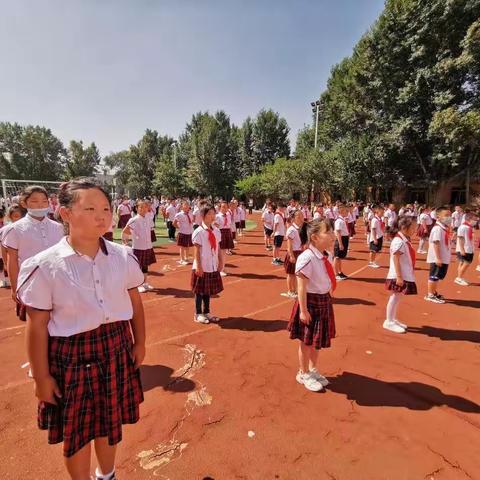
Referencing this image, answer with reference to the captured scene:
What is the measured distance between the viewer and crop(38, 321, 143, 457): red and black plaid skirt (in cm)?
198

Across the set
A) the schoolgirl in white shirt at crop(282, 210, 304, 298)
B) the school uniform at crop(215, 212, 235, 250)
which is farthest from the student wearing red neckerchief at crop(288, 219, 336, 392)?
the school uniform at crop(215, 212, 235, 250)

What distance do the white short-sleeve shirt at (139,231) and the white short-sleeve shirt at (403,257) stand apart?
17.5 ft

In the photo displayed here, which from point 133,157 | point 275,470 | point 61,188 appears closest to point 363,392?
point 275,470

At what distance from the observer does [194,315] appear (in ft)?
20.9

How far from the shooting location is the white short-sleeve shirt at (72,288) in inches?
74.2

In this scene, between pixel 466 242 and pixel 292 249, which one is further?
pixel 466 242

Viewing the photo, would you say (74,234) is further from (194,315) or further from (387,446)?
(194,315)

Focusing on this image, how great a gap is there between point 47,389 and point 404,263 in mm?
5275

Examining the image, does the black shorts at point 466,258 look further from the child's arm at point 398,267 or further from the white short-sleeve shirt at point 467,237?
the child's arm at point 398,267

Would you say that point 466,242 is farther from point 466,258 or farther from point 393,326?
point 393,326

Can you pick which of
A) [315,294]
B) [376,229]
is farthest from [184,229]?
[315,294]

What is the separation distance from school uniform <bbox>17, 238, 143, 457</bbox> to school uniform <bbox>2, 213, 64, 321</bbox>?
216 cm

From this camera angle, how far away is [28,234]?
12.7 ft

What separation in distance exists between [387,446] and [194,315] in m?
4.02
